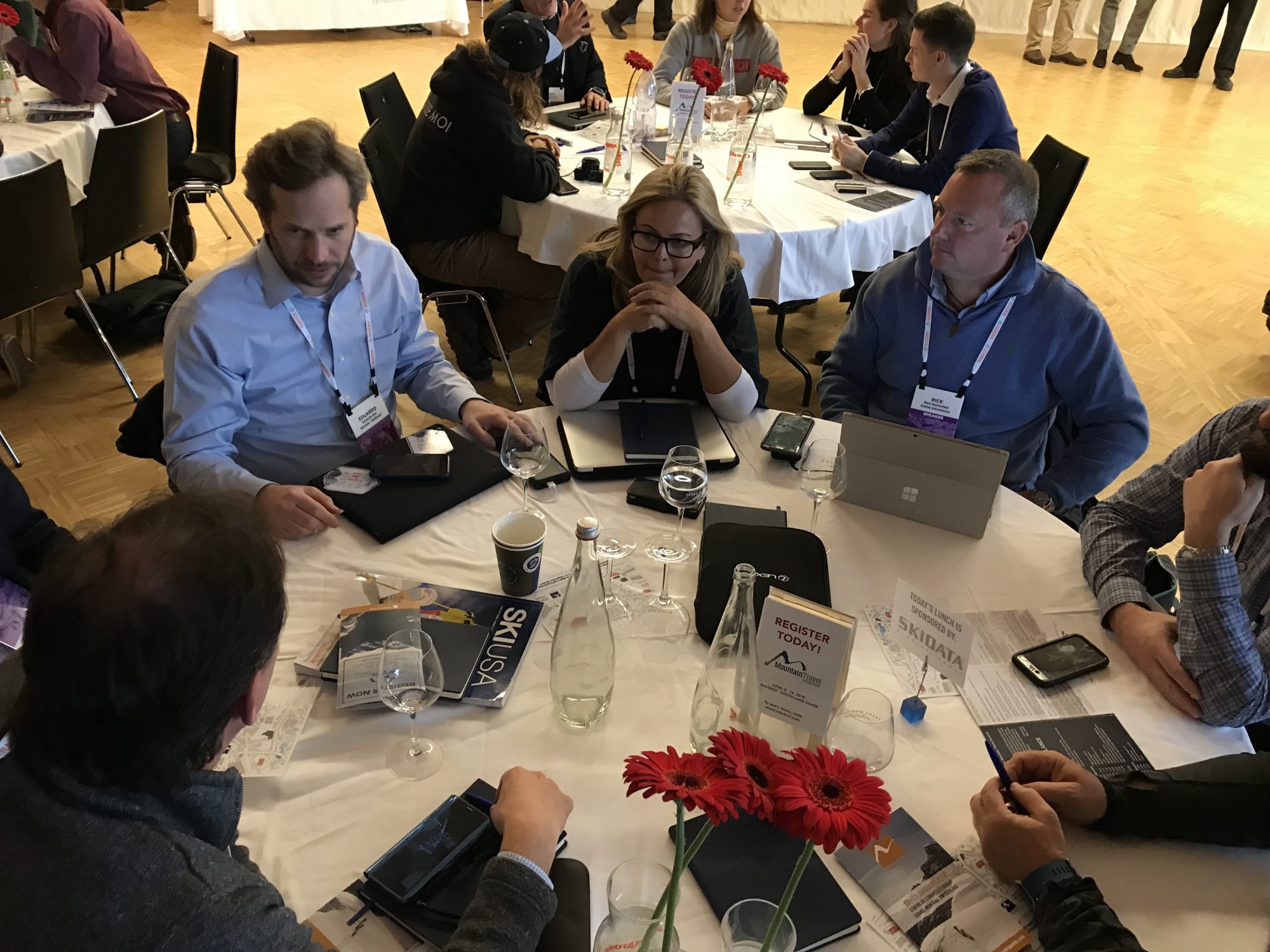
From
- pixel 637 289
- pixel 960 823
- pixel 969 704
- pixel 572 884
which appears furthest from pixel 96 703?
pixel 637 289

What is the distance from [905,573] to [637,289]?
0.89 metres

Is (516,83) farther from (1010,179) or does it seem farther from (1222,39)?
(1222,39)

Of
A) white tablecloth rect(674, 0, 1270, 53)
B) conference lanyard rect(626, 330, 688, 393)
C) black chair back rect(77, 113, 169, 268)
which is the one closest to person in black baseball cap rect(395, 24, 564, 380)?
black chair back rect(77, 113, 169, 268)

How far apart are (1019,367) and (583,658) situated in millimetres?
1540

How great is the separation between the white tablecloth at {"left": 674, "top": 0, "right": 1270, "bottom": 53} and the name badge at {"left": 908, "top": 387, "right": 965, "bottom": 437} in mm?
9311

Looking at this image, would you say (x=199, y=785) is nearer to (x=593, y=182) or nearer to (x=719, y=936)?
(x=719, y=936)

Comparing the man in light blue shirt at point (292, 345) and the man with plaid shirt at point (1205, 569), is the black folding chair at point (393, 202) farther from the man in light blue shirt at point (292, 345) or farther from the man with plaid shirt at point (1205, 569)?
the man with plaid shirt at point (1205, 569)

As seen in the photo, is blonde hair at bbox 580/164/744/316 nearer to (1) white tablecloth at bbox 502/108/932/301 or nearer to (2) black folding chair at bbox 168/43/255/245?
(1) white tablecloth at bbox 502/108/932/301

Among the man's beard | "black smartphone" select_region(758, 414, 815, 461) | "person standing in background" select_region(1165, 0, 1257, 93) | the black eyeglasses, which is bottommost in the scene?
"black smartphone" select_region(758, 414, 815, 461)

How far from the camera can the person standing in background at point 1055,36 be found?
9.50m

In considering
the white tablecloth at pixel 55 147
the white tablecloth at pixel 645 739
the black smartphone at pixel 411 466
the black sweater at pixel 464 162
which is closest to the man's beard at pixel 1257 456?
the white tablecloth at pixel 645 739

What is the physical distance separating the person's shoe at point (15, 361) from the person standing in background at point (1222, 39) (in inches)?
409

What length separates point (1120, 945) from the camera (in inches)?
40.2

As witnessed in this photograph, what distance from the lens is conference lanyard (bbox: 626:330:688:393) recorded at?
7.28 ft
